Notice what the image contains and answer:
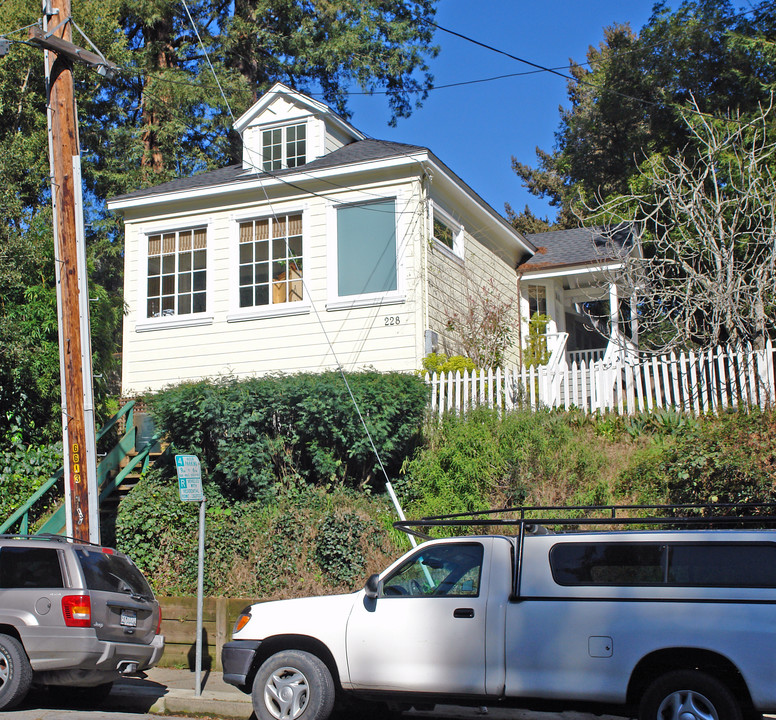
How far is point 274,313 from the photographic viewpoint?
1612cm

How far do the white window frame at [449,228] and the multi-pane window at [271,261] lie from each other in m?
2.53

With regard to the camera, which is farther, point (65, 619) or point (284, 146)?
point (284, 146)

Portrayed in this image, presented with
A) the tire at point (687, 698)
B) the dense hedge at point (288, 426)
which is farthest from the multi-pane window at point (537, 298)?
the tire at point (687, 698)

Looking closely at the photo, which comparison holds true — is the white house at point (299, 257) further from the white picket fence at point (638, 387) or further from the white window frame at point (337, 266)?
the white picket fence at point (638, 387)

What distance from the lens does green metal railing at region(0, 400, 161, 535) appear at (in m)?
11.9

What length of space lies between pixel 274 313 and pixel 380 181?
3146mm

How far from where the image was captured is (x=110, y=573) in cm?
859

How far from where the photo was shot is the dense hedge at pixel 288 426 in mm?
12078

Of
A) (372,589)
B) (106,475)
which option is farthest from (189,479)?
(106,475)

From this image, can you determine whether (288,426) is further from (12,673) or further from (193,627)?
(12,673)

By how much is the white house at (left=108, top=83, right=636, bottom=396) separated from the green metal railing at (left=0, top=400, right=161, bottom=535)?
2.63 metres

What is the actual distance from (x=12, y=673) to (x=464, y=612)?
4.30 m

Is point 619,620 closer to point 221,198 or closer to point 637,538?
point 637,538

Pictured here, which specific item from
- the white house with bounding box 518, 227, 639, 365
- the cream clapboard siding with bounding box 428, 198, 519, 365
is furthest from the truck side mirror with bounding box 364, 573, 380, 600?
the white house with bounding box 518, 227, 639, 365
